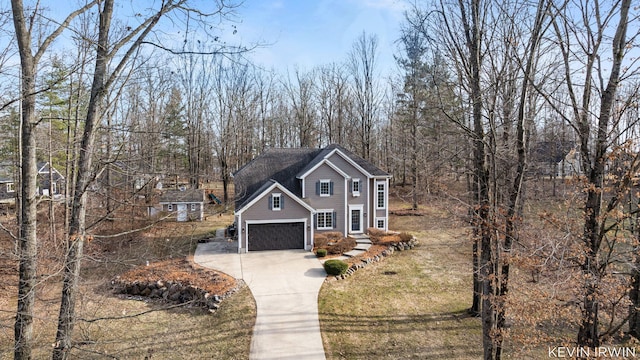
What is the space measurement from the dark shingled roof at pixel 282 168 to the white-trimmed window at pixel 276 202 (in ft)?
7.59

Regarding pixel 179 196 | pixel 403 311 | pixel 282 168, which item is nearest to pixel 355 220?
pixel 282 168

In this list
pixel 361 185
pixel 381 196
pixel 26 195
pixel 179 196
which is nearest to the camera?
pixel 26 195

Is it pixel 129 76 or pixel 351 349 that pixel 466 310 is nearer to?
pixel 351 349

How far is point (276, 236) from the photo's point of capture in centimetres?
1909

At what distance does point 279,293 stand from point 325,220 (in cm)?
884

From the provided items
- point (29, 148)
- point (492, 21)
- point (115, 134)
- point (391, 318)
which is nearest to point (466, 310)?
point (391, 318)

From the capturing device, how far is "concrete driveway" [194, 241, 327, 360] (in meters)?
9.29

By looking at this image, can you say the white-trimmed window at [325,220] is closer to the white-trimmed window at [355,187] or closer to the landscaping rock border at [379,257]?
the white-trimmed window at [355,187]

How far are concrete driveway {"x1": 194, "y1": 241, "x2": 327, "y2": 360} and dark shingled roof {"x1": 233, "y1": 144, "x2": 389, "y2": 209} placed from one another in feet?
13.5

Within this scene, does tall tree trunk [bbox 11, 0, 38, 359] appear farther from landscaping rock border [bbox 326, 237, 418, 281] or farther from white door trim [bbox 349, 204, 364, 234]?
white door trim [bbox 349, 204, 364, 234]

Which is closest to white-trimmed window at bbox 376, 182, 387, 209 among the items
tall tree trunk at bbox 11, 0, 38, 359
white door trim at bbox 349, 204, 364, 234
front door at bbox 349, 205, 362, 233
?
white door trim at bbox 349, 204, 364, 234

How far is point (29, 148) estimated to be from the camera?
480 centimetres

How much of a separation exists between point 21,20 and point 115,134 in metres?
1.85

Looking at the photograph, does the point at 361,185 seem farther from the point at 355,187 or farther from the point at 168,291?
the point at 168,291
